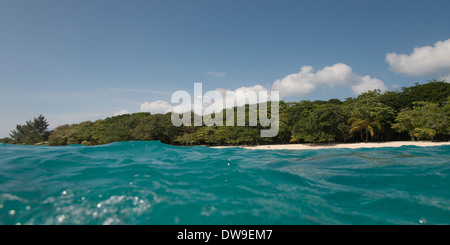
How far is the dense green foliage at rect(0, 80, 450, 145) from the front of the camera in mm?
22750

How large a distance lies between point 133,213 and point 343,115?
28020 millimetres

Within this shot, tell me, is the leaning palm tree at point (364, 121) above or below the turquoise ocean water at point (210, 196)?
above

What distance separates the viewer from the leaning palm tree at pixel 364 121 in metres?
24.2

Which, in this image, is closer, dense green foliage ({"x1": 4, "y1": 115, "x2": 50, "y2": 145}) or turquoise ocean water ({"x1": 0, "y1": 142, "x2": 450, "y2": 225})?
turquoise ocean water ({"x1": 0, "y1": 142, "x2": 450, "y2": 225})

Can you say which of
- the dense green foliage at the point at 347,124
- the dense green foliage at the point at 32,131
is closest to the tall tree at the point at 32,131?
the dense green foliage at the point at 32,131

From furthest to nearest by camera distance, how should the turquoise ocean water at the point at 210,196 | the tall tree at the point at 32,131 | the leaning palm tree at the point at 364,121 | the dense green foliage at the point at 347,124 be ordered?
1. the tall tree at the point at 32,131
2. the leaning palm tree at the point at 364,121
3. the dense green foliage at the point at 347,124
4. the turquoise ocean water at the point at 210,196

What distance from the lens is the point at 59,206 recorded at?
2975mm

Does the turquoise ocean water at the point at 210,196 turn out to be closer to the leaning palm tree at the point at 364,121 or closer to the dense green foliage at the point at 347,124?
Result: the dense green foliage at the point at 347,124

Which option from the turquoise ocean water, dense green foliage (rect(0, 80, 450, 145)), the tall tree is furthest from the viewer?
the tall tree

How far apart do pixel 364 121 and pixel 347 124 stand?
190 centimetres

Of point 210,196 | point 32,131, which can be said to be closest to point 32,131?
point 32,131

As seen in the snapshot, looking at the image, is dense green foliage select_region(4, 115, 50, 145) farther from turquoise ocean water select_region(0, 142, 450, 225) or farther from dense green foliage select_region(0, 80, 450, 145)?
turquoise ocean water select_region(0, 142, 450, 225)

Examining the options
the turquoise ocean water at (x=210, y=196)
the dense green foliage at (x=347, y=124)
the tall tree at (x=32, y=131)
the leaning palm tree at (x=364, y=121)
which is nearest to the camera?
the turquoise ocean water at (x=210, y=196)

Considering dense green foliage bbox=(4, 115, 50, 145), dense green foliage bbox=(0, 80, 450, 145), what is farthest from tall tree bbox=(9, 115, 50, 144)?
dense green foliage bbox=(0, 80, 450, 145)
